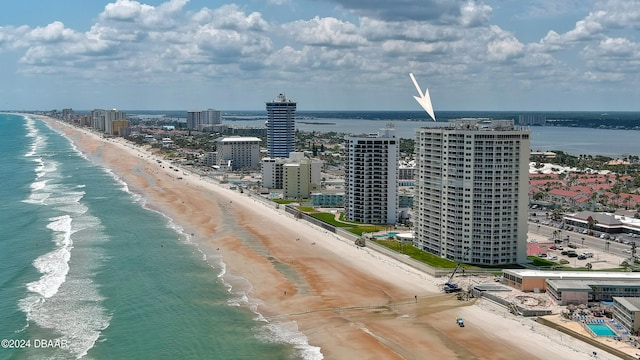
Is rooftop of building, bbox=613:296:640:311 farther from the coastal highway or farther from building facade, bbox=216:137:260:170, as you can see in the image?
building facade, bbox=216:137:260:170

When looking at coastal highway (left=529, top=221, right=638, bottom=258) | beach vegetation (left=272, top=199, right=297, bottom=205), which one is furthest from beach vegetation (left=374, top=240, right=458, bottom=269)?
beach vegetation (left=272, top=199, right=297, bottom=205)

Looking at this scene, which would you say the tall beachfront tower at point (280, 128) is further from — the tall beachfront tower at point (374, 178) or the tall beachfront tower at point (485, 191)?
the tall beachfront tower at point (485, 191)

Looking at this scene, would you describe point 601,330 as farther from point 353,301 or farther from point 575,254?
point 575,254

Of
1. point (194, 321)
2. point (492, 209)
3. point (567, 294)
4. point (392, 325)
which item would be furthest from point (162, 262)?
point (567, 294)

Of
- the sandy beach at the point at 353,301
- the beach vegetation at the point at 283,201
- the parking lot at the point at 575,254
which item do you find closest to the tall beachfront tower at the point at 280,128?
the beach vegetation at the point at 283,201

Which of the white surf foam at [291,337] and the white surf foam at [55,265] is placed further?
the white surf foam at [55,265]
